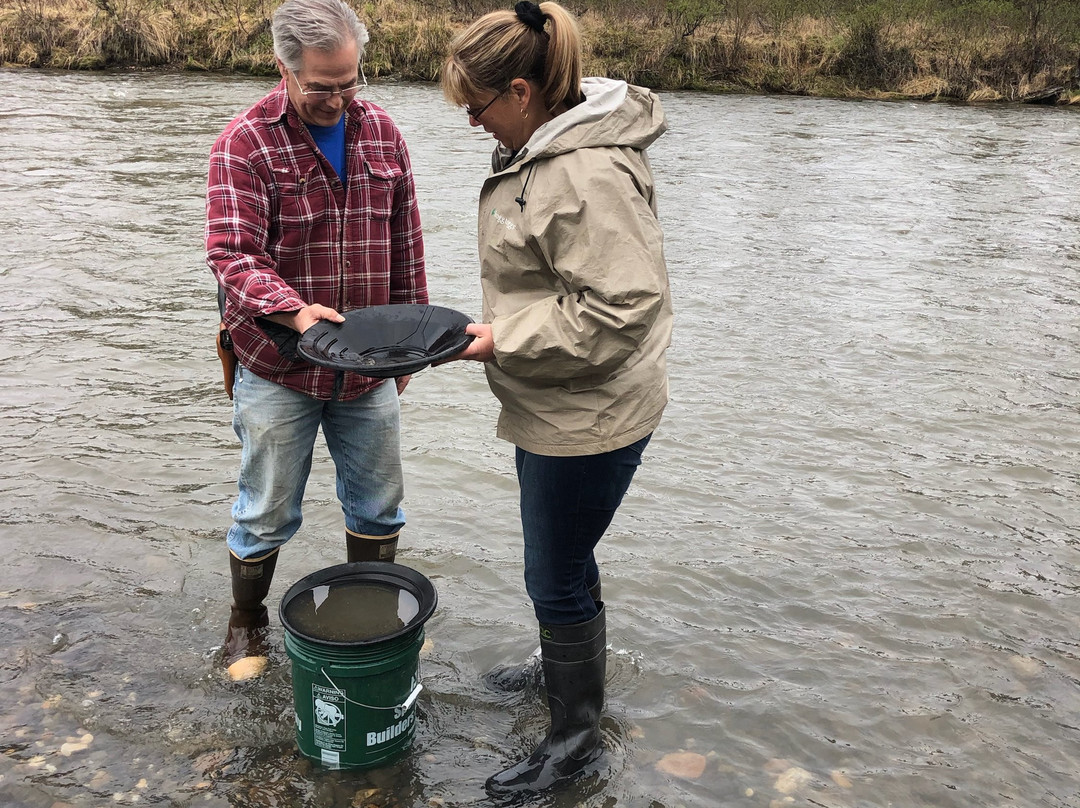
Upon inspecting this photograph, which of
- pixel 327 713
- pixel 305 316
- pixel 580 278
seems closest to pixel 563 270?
pixel 580 278

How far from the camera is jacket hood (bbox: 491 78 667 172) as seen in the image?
249 centimetres

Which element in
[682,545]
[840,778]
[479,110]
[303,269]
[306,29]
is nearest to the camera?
[479,110]

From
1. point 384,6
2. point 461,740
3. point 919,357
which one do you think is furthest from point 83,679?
point 384,6

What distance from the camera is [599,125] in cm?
250

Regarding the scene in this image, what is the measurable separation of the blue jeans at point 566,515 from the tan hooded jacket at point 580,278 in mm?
82

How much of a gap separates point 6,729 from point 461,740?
149cm

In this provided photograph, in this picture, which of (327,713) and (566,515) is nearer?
(566,515)

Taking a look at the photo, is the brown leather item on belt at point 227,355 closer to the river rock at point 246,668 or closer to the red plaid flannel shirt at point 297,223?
the red plaid flannel shirt at point 297,223

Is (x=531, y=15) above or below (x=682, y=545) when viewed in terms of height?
above

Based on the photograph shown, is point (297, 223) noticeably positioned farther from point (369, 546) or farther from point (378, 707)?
point (378, 707)

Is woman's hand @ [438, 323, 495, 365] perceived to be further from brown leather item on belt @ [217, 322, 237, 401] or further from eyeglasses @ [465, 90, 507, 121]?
brown leather item on belt @ [217, 322, 237, 401]

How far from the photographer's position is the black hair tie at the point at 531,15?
249 cm

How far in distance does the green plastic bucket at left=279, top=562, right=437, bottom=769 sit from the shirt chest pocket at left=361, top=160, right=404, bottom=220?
1152 millimetres

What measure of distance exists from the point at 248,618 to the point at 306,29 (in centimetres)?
208
